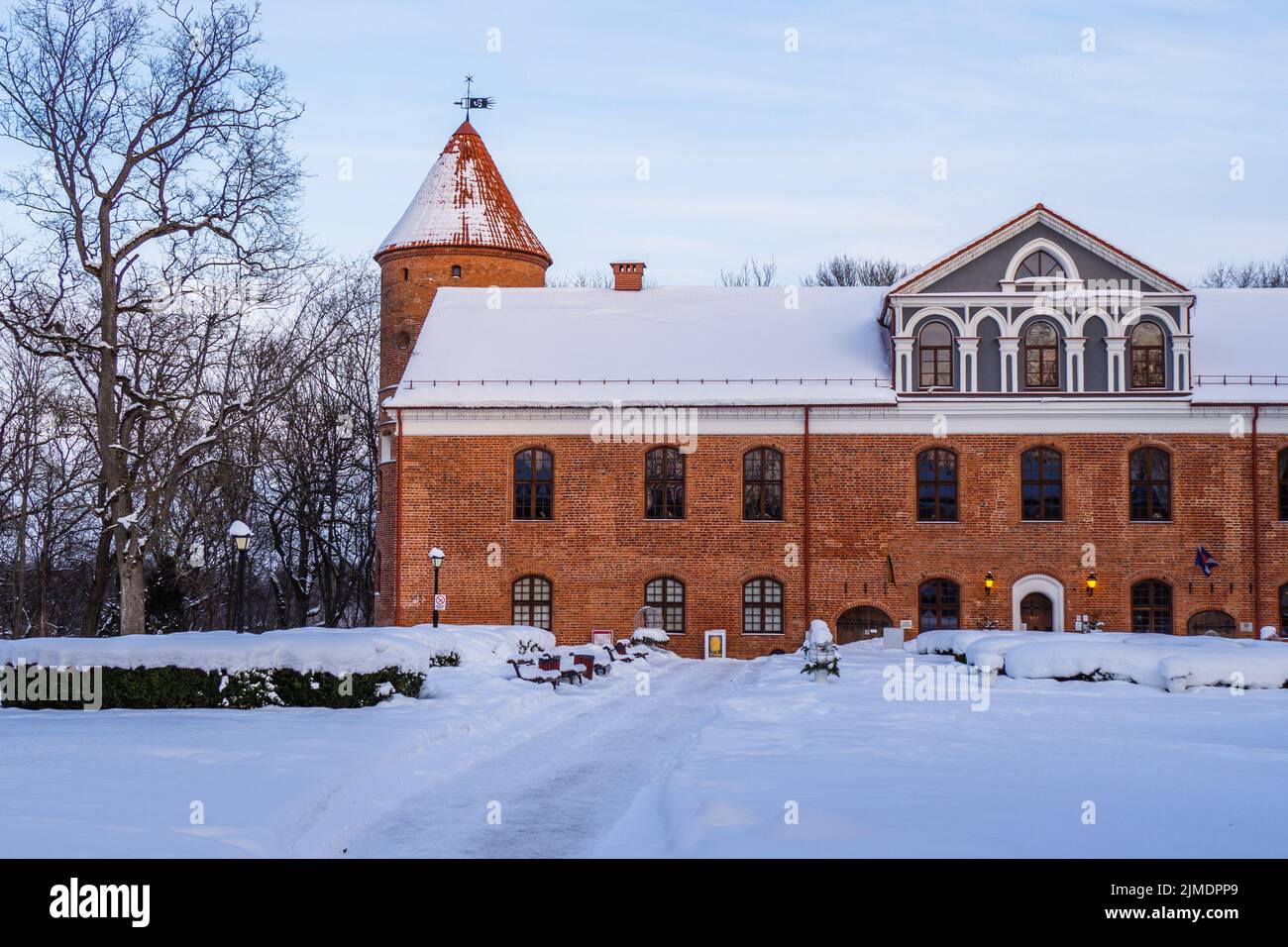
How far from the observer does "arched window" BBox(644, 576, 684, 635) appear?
125 feet

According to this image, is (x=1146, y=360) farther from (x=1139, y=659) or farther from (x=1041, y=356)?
(x=1139, y=659)

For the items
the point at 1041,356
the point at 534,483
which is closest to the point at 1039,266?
the point at 1041,356

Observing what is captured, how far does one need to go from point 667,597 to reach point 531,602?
11.9 feet

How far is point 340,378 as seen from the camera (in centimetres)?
5672

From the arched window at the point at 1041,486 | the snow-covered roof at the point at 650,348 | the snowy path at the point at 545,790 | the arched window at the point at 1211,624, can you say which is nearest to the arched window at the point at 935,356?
the snow-covered roof at the point at 650,348

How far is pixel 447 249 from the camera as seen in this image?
143 ft

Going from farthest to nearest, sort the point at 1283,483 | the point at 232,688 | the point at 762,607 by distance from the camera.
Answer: the point at 762,607
the point at 1283,483
the point at 232,688

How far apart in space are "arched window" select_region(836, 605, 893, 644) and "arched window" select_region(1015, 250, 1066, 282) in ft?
31.3

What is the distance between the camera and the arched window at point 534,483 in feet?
127

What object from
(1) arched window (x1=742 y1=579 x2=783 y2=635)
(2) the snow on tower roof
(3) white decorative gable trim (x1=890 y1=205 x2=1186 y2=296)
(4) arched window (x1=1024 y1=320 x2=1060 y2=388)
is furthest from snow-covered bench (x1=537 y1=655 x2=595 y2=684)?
(2) the snow on tower roof

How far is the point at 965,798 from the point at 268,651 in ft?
37.3

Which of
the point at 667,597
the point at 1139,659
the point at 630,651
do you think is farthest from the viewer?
the point at 667,597

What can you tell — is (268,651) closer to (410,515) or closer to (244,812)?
(244,812)
